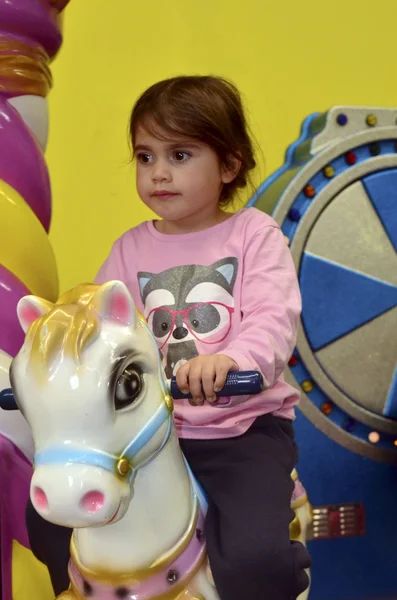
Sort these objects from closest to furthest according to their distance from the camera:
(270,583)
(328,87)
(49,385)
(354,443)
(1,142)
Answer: (49,385) → (270,583) → (1,142) → (354,443) → (328,87)

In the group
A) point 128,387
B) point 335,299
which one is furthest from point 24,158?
point 335,299

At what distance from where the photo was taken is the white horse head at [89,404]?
594mm

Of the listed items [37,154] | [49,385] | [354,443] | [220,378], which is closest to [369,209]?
[354,443]

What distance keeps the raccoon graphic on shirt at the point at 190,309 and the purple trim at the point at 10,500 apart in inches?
7.8

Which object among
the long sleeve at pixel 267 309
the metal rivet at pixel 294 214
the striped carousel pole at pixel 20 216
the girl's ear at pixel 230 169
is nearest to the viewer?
the long sleeve at pixel 267 309

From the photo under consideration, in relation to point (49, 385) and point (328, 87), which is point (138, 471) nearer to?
point (49, 385)

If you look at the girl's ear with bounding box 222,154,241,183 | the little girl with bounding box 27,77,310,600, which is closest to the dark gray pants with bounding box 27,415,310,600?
the little girl with bounding box 27,77,310,600

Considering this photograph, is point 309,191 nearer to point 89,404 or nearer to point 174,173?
point 174,173

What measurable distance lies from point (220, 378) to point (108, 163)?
93cm

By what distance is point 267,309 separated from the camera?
2.85ft

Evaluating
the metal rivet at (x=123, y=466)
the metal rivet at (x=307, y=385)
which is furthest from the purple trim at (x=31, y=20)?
the metal rivet at (x=307, y=385)

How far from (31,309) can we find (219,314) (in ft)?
0.92

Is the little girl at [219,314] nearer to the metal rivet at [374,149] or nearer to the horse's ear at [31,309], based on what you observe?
the horse's ear at [31,309]

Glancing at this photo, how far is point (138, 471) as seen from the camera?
68 centimetres
